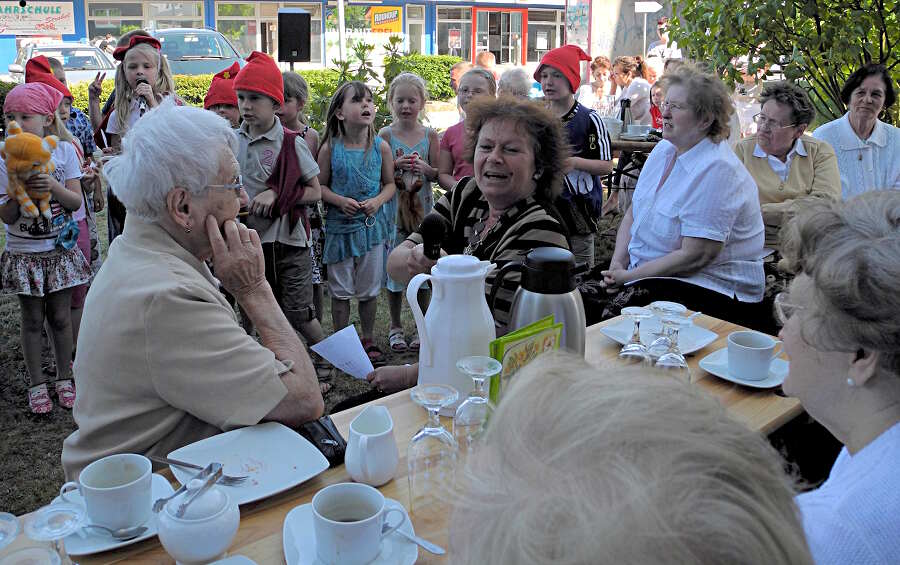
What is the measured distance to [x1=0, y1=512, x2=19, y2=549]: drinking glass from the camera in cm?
125

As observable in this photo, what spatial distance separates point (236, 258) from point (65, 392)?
2.55 meters

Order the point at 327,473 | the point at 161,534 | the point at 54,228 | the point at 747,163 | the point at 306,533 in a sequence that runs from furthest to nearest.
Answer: the point at 747,163
the point at 54,228
the point at 327,473
the point at 306,533
the point at 161,534

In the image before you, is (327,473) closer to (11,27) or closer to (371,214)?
(371,214)

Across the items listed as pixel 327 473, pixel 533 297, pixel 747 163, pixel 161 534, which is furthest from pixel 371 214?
pixel 161 534

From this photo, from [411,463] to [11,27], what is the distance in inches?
1171

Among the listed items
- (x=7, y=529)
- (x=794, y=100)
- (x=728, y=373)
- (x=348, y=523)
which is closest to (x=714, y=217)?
(x=728, y=373)

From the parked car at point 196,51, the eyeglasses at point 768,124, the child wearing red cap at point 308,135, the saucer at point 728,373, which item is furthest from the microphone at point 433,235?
the parked car at point 196,51

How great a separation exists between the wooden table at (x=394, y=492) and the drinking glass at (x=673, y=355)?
0.14 m

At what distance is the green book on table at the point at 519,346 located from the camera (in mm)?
1727

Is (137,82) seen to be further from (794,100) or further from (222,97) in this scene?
(794,100)

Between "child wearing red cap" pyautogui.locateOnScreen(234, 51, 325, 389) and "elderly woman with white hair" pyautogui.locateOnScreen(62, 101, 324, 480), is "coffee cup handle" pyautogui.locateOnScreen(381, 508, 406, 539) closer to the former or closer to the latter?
"elderly woman with white hair" pyautogui.locateOnScreen(62, 101, 324, 480)

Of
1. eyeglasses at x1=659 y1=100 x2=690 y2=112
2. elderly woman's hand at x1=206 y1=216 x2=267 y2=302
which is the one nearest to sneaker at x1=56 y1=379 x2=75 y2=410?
elderly woman's hand at x1=206 y1=216 x2=267 y2=302

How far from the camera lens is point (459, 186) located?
10.3 ft

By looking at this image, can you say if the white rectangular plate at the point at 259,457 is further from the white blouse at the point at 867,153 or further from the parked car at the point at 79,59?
the parked car at the point at 79,59
